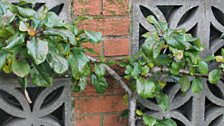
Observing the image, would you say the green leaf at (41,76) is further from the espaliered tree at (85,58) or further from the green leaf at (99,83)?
the green leaf at (99,83)

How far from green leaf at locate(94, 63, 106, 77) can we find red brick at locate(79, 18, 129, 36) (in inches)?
5.3

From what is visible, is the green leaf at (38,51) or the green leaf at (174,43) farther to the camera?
the green leaf at (174,43)

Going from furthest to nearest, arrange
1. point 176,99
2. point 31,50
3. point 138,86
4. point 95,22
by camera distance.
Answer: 1. point 176,99
2. point 95,22
3. point 138,86
4. point 31,50

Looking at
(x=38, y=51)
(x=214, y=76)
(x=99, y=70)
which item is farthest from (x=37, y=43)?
(x=214, y=76)

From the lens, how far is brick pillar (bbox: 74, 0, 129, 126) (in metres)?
1.35

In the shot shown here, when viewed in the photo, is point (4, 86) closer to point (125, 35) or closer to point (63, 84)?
point (63, 84)

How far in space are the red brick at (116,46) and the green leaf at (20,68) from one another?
0.35 meters

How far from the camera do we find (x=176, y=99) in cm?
148

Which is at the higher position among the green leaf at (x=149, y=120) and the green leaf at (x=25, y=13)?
the green leaf at (x=25, y=13)

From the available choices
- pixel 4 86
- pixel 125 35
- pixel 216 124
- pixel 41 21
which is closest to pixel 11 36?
pixel 41 21

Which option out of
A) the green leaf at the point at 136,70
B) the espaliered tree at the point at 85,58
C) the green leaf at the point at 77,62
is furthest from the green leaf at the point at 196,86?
the green leaf at the point at 77,62

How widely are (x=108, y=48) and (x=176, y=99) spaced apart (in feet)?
1.07

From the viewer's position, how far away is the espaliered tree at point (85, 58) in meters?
1.05

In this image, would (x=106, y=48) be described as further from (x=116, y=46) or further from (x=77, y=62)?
(x=77, y=62)
